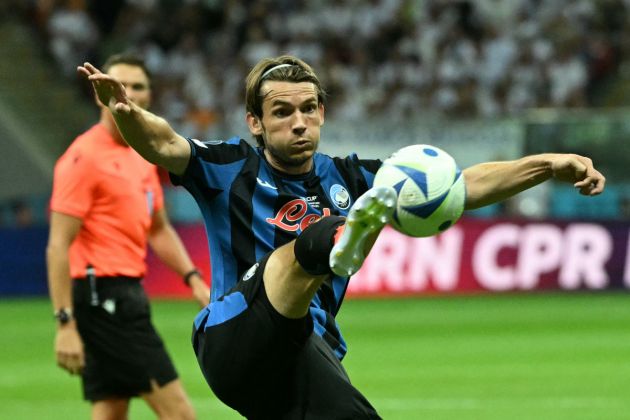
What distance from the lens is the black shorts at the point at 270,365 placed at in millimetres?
4926

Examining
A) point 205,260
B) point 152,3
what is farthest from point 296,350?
point 152,3

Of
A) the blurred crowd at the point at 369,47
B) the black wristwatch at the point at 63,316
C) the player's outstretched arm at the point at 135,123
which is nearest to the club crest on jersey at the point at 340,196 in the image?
the player's outstretched arm at the point at 135,123

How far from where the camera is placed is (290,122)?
548cm

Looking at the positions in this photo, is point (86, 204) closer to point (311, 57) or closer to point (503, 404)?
point (503, 404)

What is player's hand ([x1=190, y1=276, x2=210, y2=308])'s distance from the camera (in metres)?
7.18

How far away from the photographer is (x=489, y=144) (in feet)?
62.8

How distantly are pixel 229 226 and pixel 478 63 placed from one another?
17294 millimetres

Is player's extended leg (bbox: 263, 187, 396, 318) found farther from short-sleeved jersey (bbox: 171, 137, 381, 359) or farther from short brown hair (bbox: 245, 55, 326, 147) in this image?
short brown hair (bbox: 245, 55, 326, 147)

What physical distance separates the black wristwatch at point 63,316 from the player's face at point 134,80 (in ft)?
4.19

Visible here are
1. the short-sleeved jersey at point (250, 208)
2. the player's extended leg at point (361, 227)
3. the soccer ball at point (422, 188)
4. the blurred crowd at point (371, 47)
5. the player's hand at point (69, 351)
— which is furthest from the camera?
the blurred crowd at point (371, 47)

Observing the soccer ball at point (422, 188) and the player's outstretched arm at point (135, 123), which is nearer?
the soccer ball at point (422, 188)

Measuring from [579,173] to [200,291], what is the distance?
9.40ft

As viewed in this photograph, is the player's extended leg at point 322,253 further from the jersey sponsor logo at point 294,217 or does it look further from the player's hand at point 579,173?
the player's hand at point 579,173

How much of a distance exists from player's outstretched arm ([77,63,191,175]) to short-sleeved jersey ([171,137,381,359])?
152 millimetres
